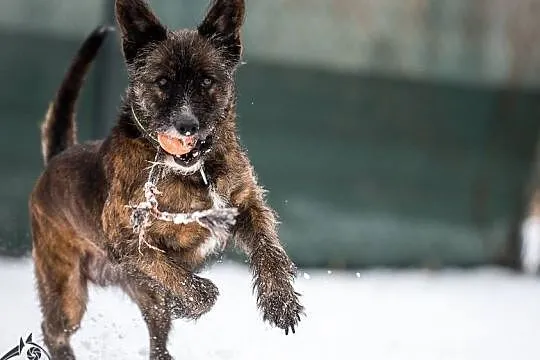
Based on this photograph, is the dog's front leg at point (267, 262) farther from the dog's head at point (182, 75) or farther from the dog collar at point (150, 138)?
the dog's head at point (182, 75)

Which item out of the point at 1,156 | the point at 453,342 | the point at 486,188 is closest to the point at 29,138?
the point at 1,156

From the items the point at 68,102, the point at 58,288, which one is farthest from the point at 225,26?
the point at 58,288

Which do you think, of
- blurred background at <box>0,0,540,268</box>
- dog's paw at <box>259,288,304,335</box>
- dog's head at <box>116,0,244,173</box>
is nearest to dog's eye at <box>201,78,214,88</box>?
dog's head at <box>116,0,244,173</box>

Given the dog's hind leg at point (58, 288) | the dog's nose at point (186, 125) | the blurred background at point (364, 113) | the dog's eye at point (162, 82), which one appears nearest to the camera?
the dog's nose at point (186, 125)

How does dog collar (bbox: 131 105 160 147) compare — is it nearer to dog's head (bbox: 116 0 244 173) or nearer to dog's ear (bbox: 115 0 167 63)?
dog's head (bbox: 116 0 244 173)

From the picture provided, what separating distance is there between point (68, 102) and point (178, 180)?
136 cm

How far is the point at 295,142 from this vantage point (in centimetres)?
796

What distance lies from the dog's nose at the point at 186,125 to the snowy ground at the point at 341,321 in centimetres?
136

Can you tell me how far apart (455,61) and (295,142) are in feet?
5.59

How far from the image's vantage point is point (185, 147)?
390 cm

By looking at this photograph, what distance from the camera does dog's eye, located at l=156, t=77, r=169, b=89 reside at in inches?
156

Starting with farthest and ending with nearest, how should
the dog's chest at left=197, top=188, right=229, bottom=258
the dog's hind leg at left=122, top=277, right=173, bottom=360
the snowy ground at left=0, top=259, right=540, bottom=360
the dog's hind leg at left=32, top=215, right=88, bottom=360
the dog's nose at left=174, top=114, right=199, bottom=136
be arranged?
the snowy ground at left=0, top=259, right=540, bottom=360, the dog's hind leg at left=32, top=215, right=88, bottom=360, the dog's hind leg at left=122, top=277, right=173, bottom=360, the dog's chest at left=197, top=188, right=229, bottom=258, the dog's nose at left=174, top=114, right=199, bottom=136

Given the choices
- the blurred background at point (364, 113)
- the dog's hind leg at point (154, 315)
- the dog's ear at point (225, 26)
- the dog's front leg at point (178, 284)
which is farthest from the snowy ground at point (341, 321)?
the dog's ear at point (225, 26)

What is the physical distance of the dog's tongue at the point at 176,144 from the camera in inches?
153
